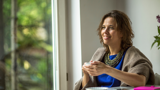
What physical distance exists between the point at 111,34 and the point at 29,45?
0.78 metres

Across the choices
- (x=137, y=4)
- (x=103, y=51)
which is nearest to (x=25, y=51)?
(x=103, y=51)

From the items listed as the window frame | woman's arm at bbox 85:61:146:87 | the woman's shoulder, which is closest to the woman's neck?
the woman's shoulder

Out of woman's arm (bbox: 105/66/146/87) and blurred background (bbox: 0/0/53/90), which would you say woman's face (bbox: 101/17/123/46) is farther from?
blurred background (bbox: 0/0/53/90)

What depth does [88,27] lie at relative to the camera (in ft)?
6.35

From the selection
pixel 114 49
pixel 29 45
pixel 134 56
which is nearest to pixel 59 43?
pixel 29 45

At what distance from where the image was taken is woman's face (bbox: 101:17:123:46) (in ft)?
4.87

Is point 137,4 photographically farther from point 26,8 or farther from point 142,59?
point 26,8

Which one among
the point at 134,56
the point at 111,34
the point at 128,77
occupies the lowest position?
the point at 128,77

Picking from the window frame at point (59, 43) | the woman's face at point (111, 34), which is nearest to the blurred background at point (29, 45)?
the window frame at point (59, 43)

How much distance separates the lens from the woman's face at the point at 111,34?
1.49m

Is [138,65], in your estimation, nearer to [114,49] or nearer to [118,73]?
[118,73]

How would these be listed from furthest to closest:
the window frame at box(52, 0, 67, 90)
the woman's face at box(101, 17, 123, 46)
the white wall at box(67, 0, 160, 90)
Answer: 1. the window frame at box(52, 0, 67, 90)
2. the white wall at box(67, 0, 160, 90)
3. the woman's face at box(101, 17, 123, 46)

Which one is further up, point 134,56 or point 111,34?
point 111,34

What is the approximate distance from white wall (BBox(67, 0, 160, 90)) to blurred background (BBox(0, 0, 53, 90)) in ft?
0.71
